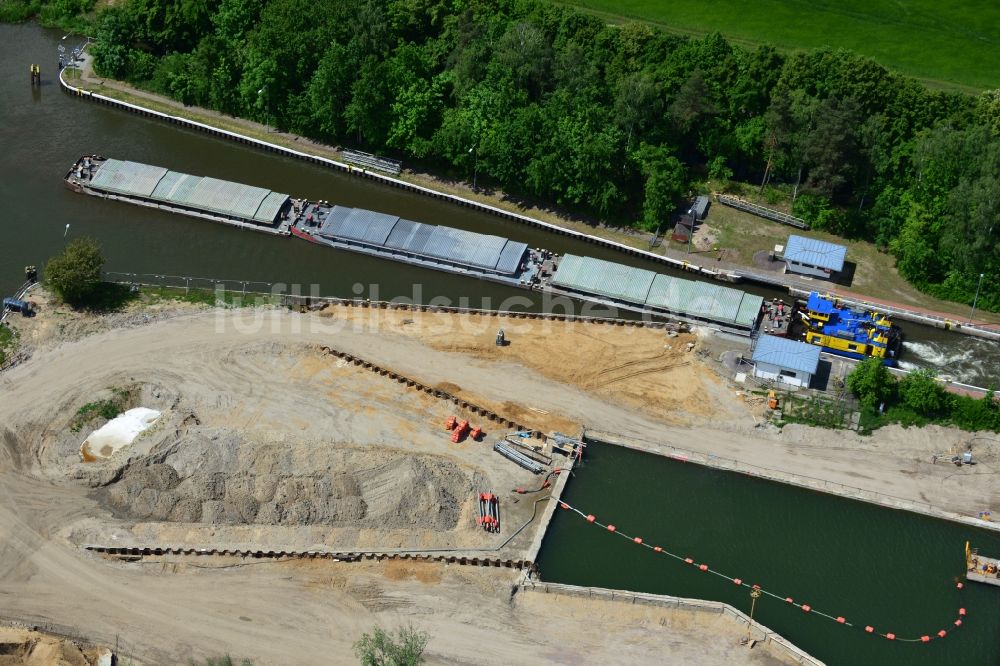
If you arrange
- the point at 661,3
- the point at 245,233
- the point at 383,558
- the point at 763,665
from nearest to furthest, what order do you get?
the point at 763,665, the point at 383,558, the point at 245,233, the point at 661,3

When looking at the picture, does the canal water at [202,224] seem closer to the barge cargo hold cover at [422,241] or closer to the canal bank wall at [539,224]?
the canal bank wall at [539,224]

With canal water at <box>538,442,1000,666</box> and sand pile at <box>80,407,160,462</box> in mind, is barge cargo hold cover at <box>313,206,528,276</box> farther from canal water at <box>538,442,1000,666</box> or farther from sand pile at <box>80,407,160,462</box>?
sand pile at <box>80,407,160,462</box>

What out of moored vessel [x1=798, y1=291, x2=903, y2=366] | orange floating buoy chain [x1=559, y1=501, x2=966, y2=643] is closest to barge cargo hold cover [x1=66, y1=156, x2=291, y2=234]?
orange floating buoy chain [x1=559, y1=501, x2=966, y2=643]

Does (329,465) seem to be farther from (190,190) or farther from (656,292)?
(190,190)

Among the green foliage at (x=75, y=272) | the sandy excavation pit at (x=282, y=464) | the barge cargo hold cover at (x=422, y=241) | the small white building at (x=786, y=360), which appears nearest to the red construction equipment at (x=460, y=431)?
the sandy excavation pit at (x=282, y=464)

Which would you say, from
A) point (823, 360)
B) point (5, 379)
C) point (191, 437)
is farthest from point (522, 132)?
point (5, 379)

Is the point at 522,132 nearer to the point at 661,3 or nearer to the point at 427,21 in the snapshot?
the point at 427,21

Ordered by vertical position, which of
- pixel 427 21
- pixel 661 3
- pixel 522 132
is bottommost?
pixel 522 132
